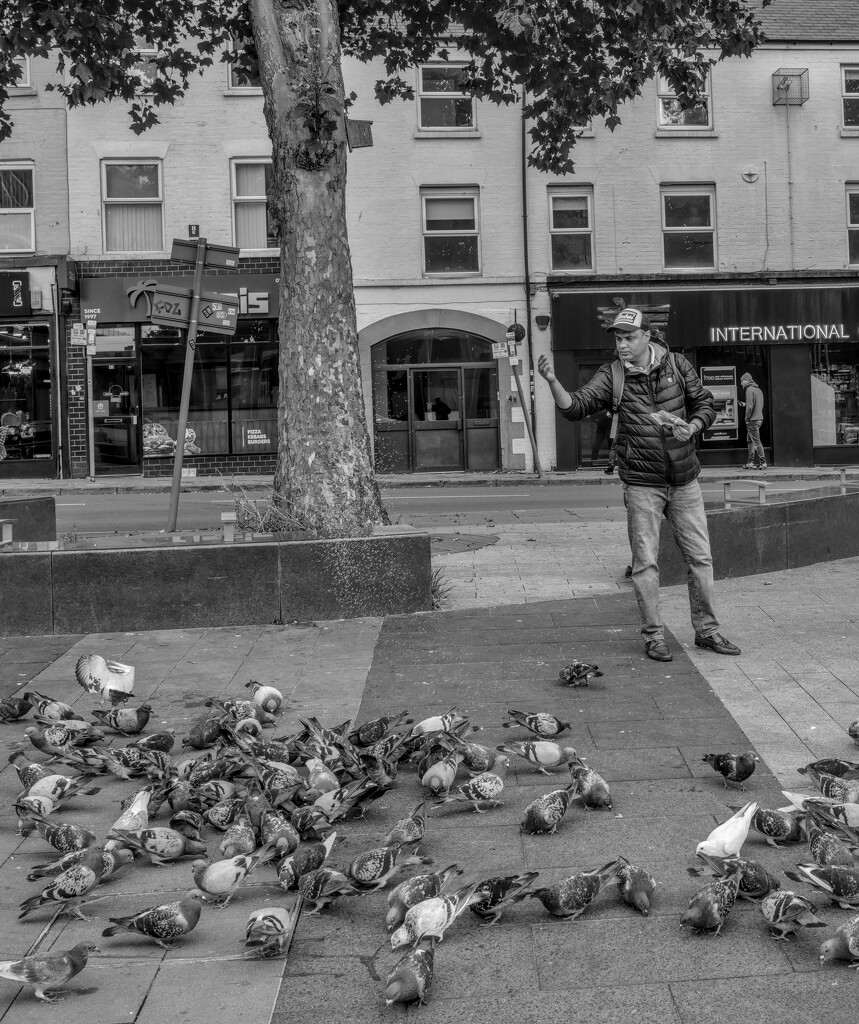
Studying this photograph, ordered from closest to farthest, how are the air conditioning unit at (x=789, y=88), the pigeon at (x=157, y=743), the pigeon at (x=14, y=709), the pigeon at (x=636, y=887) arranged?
the pigeon at (x=636, y=887) < the pigeon at (x=157, y=743) < the pigeon at (x=14, y=709) < the air conditioning unit at (x=789, y=88)

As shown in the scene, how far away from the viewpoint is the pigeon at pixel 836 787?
165 inches

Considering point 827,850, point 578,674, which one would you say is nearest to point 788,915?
point 827,850

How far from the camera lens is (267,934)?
3.30 meters

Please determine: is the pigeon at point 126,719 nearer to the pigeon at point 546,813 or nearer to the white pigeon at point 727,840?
the pigeon at point 546,813

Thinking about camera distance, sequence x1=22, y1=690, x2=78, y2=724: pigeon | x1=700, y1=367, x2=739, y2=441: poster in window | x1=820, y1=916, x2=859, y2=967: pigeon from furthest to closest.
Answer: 1. x1=700, y1=367, x2=739, y2=441: poster in window
2. x1=22, y1=690, x2=78, y2=724: pigeon
3. x1=820, y1=916, x2=859, y2=967: pigeon

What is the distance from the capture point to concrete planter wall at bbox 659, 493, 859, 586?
9.66 m

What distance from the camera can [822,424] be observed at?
28.1 m

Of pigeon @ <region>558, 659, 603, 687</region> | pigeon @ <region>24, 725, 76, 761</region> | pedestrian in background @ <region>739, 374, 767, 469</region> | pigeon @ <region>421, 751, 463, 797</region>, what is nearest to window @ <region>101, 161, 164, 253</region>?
pedestrian in background @ <region>739, 374, 767, 469</region>

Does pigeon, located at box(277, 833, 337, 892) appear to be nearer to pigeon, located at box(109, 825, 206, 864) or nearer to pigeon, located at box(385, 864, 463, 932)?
pigeon, located at box(385, 864, 463, 932)

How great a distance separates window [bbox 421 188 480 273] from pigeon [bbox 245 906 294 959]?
24651mm

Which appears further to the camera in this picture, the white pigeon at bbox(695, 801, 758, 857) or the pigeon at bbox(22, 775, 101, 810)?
the pigeon at bbox(22, 775, 101, 810)

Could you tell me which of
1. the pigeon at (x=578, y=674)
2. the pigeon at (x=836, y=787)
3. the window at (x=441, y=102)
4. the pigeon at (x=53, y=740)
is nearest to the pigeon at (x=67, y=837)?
the pigeon at (x=53, y=740)

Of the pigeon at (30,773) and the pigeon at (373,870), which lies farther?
the pigeon at (30,773)

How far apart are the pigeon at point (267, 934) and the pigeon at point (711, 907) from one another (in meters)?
1.08
